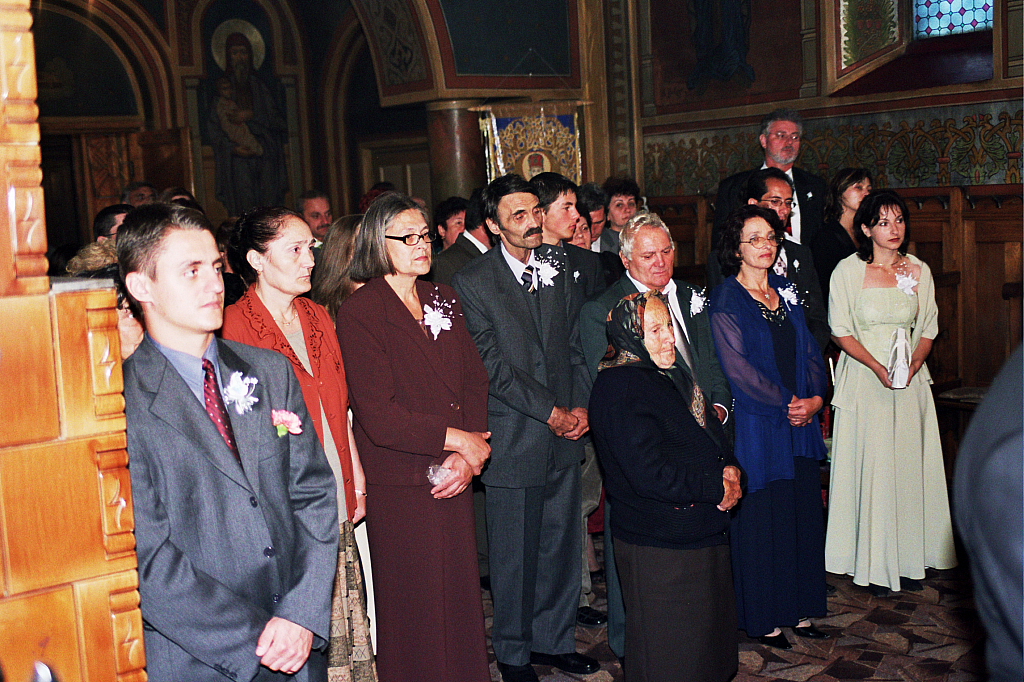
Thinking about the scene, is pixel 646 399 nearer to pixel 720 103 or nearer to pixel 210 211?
pixel 720 103

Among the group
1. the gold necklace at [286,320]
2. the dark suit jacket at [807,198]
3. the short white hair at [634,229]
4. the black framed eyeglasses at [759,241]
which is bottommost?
the gold necklace at [286,320]

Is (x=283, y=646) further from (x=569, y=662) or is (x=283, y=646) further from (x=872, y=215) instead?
(x=872, y=215)

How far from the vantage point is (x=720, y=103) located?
28.3ft

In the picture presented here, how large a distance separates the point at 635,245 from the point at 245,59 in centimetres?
951

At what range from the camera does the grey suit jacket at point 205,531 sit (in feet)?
6.82

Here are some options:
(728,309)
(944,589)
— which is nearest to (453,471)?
(728,309)

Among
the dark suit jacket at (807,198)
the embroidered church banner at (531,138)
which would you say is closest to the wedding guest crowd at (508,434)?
the dark suit jacket at (807,198)

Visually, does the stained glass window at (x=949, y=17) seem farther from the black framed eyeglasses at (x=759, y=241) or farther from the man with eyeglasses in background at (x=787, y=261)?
the black framed eyeglasses at (x=759, y=241)

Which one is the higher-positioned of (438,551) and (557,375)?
(557,375)

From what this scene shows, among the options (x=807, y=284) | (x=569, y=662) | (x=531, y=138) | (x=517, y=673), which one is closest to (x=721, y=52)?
(x=531, y=138)

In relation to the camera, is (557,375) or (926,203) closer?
(557,375)

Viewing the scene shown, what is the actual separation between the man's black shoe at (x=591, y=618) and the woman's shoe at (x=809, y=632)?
787 millimetres

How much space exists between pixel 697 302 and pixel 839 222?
5.86 feet

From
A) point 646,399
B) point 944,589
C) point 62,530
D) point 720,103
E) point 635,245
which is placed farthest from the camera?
point 720,103
